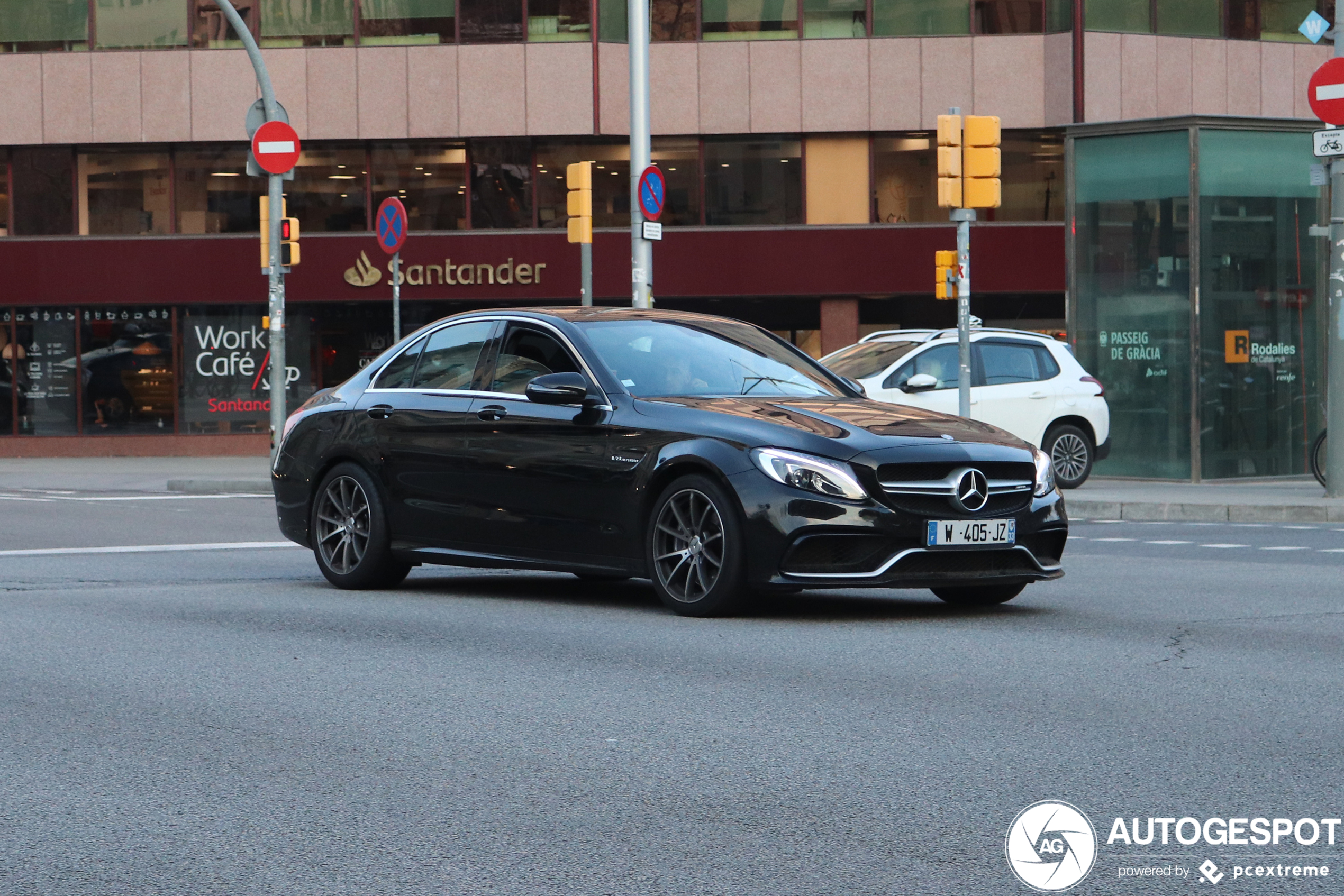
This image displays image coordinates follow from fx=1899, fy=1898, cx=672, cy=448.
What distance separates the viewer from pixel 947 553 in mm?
9016

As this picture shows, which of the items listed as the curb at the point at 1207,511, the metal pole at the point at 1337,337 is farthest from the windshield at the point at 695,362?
the metal pole at the point at 1337,337

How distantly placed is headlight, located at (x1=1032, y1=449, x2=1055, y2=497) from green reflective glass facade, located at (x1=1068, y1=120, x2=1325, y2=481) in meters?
13.8

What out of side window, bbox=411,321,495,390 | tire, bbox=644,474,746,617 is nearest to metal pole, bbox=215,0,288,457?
side window, bbox=411,321,495,390

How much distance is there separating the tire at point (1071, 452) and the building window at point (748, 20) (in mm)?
13437

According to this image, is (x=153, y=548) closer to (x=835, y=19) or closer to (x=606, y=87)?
(x=606, y=87)

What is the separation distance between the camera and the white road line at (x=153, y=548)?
13.9m

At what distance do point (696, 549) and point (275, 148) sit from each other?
1647cm

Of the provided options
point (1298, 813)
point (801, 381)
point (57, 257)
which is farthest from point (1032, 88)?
point (1298, 813)

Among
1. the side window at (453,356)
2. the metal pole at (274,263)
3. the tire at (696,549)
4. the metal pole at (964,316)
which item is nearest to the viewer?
the tire at (696,549)

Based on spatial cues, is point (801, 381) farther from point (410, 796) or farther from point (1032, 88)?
point (1032, 88)

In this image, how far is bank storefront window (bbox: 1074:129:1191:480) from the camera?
22906 millimetres

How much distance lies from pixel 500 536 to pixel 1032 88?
24.1 metres

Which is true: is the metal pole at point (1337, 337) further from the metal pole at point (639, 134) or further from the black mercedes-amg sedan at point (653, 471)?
the black mercedes-amg sedan at point (653, 471)

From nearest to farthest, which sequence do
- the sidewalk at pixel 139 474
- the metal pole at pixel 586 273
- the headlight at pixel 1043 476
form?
the headlight at pixel 1043 476, the metal pole at pixel 586 273, the sidewalk at pixel 139 474
